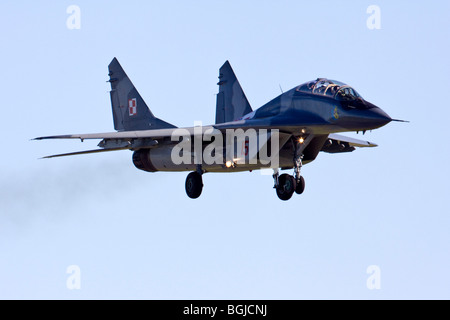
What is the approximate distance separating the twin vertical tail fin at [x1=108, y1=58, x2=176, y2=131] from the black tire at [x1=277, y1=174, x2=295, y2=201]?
22.4ft

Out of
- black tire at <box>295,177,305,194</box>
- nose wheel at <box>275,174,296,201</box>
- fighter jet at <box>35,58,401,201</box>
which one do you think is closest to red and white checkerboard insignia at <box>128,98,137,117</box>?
fighter jet at <box>35,58,401,201</box>

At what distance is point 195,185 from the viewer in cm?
4009

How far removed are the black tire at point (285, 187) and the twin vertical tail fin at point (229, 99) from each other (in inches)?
217

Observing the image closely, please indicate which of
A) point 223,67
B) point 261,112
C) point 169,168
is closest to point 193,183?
point 169,168

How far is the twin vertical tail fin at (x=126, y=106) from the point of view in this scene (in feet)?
142

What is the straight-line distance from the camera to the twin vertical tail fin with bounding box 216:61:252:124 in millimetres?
43219

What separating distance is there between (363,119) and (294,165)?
148 inches

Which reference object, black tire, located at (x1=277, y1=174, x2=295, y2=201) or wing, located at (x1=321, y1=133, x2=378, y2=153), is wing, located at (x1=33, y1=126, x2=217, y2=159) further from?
wing, located at (x1=321, y1=133, x2=378, y2=153)

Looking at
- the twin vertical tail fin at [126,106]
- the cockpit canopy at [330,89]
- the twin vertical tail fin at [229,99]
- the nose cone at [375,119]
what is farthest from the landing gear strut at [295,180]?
the twin vertical tail fin at [126,106]

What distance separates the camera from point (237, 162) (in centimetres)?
3809

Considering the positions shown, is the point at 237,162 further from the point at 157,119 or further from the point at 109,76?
the point at 109,76

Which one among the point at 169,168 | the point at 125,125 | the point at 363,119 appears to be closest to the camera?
the point at 363,119

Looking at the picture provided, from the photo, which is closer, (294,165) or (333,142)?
(294,165)

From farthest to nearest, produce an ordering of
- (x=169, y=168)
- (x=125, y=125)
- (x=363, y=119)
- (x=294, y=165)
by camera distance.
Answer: (x=125, y=125) → (x=169, y=168) → (x=294, y=165) → (x=363, y=119)
